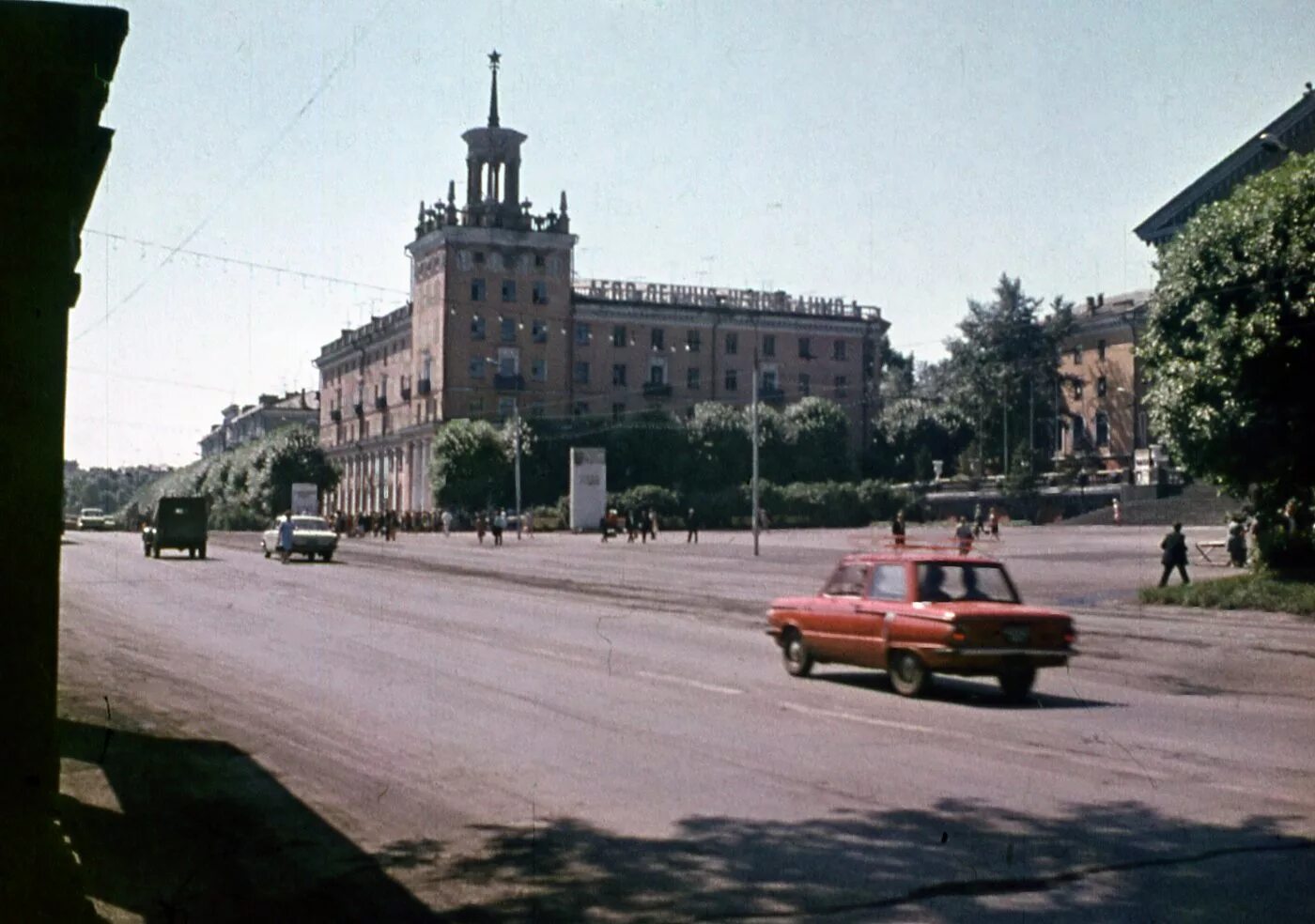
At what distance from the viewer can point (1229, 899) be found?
22.6 feet

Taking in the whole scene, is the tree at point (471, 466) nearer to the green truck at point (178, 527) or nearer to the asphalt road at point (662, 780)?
the green truck at point (178, 527)

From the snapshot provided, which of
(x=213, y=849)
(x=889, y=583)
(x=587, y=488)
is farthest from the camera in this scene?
(x=587, y=488)

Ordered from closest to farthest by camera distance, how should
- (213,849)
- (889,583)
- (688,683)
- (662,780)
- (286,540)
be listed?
(213,849), (662,780), (889,583), (688,683), (286,540)

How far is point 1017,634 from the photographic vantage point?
14.4 meters

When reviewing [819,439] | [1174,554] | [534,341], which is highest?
[534,341]

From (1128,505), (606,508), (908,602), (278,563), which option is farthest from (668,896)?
(606,508)

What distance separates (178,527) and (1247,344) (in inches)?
1491

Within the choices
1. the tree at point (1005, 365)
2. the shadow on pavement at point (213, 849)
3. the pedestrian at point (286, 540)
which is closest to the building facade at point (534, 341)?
the tree at point (1005, 365)

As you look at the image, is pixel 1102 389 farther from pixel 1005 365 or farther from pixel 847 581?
pixel 847 581

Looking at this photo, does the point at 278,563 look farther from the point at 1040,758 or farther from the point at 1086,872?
the point at 1086,872

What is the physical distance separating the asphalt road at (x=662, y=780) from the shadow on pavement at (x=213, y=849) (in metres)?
0.03

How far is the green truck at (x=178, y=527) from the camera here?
172ft

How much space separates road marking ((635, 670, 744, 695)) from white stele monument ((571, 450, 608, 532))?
5918cm

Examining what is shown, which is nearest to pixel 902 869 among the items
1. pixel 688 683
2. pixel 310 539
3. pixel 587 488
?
pixel 688 683
